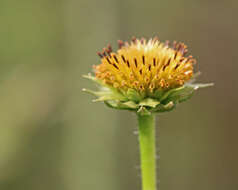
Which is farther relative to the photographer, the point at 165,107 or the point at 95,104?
the point at 95,104

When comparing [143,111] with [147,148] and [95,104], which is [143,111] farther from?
[95,104]

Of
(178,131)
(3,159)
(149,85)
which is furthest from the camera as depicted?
(178,131)

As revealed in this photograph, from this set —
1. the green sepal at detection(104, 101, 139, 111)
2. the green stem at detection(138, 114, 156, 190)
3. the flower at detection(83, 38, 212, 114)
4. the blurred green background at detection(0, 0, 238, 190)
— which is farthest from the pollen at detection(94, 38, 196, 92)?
the blurred green background at detection(0, 0, 238, 190)

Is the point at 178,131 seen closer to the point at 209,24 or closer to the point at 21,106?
the point at 209,24

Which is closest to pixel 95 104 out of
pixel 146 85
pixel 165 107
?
pixel 146 85

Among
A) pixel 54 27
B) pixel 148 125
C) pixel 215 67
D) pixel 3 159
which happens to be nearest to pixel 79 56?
pixel 54 27

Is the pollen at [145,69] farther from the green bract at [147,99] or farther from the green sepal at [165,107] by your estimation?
the green sepal at [165,107]

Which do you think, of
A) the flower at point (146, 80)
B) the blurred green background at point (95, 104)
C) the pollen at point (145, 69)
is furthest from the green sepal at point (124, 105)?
the blurred green background at point (95, 104)

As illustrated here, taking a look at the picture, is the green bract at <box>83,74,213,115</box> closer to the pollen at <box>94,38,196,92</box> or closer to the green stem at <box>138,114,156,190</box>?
the pollen at <box>94,38,196,92</box>
